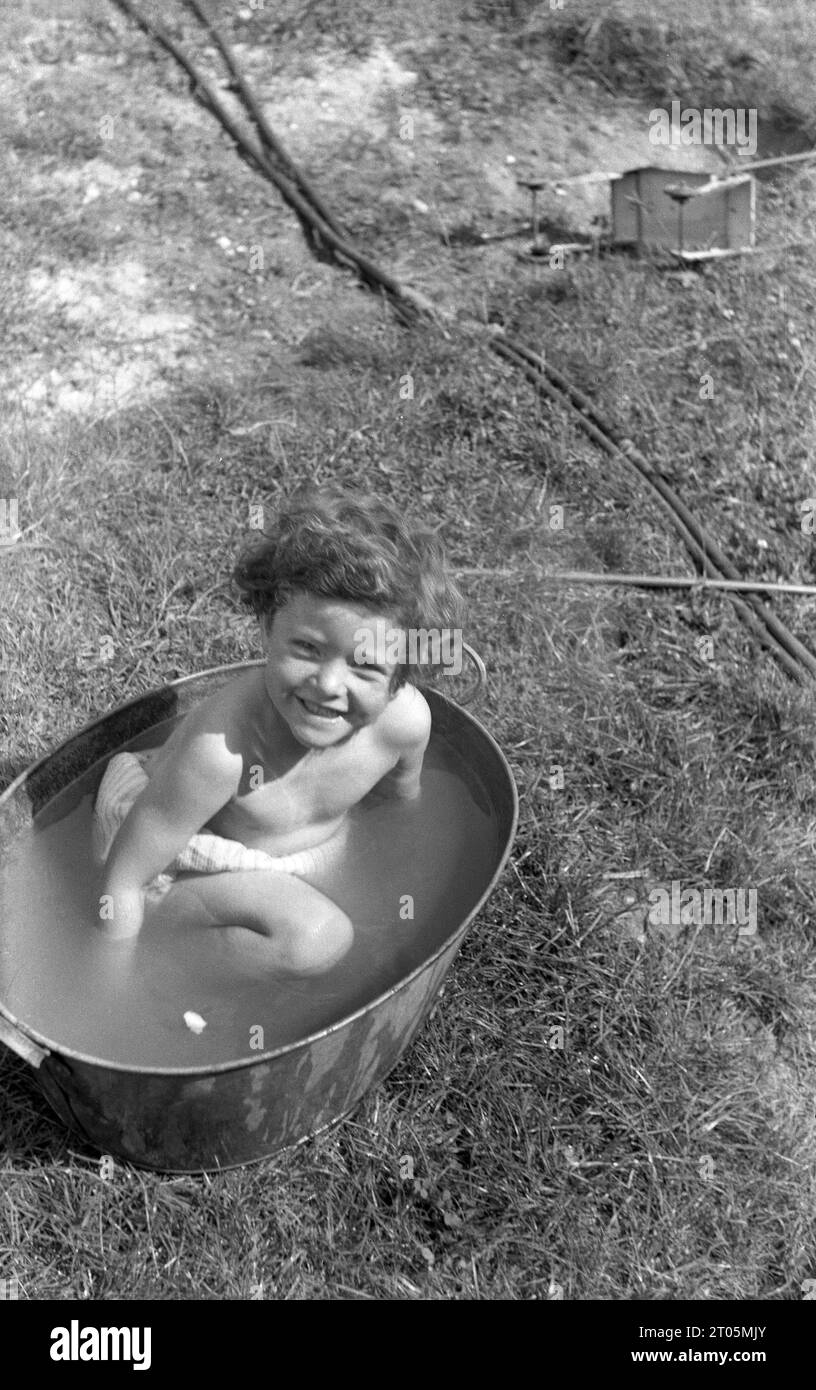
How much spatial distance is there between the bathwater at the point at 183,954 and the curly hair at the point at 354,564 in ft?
1.70

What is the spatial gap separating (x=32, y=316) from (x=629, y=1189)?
3.40 metres

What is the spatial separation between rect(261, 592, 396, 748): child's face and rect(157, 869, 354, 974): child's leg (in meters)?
0.37

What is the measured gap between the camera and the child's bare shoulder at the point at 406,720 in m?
2.61

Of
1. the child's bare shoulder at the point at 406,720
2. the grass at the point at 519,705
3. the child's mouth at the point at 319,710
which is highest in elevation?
the child's mouth at the point at 319,710

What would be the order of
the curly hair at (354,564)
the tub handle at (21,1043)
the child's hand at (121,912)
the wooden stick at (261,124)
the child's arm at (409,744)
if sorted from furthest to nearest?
1. the wooden stick at (261,124)
2. the child's arm at (409,744)
3. the child's hand at (121,912)
4. the curly hair at (354,564)
5. the tub handle at (21,1043)

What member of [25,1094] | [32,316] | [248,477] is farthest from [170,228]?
[25,1094]

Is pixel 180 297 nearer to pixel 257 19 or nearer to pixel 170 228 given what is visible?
pixel 170 228

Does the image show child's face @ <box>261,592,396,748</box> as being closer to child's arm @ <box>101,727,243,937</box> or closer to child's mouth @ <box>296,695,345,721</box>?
child's mouth @ <box>296,695,345,721</box>

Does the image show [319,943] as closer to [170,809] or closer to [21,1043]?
[170,809]

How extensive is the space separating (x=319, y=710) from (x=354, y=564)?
275 millimetres

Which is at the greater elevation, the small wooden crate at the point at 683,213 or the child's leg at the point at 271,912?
the small wooden crate at the point at 683,213

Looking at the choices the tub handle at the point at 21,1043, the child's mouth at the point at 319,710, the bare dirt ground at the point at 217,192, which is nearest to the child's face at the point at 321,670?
the child's mouth at the point at 319,710

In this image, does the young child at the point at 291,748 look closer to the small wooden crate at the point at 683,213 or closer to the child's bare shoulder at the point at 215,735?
the child's bare shoulder at the point at 215,735

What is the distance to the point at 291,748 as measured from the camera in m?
2.52
